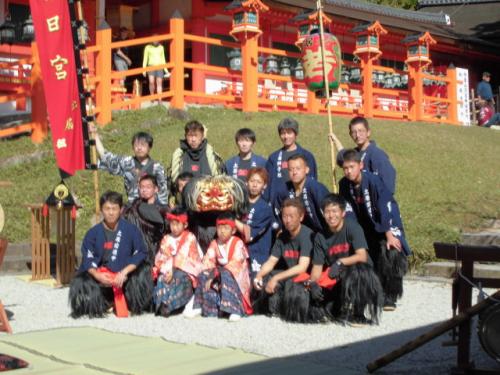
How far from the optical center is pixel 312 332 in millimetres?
6293

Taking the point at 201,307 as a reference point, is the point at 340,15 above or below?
above

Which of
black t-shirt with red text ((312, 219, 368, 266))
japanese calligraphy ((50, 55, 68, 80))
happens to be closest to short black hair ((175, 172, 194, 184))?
black t-shirt with red text ((312, 219, 368, 266))

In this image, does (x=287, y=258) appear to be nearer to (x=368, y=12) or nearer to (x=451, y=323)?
(x=451, y=323)

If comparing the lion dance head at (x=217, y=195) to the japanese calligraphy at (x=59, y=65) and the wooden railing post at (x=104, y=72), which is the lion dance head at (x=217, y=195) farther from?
the wooden railing post at (x=104, y=72)

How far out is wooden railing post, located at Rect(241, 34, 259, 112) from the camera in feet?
47.0

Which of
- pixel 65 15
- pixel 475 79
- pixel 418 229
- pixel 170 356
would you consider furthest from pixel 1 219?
pixel 475 79

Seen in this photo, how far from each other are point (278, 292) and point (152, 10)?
1255 cm

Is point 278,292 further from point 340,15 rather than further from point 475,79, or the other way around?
point 475,79

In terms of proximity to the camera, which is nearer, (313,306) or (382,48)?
(313,306)

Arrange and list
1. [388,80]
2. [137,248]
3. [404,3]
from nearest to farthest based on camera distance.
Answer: [137,248] < [388,80] < [404,3]

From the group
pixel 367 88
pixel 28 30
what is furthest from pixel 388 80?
pixel 28 30

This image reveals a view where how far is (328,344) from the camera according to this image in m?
5.89

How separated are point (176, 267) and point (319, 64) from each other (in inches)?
162

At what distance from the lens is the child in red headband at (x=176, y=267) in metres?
7.06
